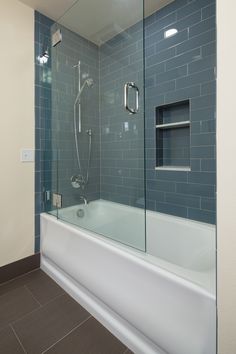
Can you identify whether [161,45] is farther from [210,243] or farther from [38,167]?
[210,243]

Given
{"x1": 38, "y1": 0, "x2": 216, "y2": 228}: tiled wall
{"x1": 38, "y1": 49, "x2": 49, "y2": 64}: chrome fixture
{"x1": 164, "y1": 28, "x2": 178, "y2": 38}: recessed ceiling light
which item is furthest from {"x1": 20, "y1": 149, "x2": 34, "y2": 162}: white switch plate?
{"x1": 164, "y1": 28, "x2": 178, "y2": 38}: recessed ceiling light

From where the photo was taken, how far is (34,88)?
1.85m

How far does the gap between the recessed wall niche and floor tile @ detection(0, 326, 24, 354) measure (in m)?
1.63

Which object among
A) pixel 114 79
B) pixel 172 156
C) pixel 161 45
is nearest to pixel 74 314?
pixel 172 156

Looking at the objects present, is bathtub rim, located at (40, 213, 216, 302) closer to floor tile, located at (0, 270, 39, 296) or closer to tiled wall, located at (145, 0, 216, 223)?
floor tile, located at (0, 270, 39, 296)

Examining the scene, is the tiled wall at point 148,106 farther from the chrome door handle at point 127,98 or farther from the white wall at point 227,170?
the white wall at point 227,170

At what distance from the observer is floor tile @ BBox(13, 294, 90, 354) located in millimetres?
1113

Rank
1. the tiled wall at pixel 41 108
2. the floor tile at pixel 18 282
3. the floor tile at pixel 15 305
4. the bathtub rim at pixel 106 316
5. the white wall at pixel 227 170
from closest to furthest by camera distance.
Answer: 1. the white wall at pixel 227 170
2. the bathtub rim at pixel 106 316
3. the floor tile at pixel 15 305
4. the floor tile at pixel 18 282
5. the tiled wall at pixel 41 108

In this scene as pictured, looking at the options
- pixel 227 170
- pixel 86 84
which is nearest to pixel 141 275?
pixel 227 170

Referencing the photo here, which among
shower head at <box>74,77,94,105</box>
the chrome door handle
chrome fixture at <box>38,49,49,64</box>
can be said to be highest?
chrome fixture at <box>38,49,49,64</box>

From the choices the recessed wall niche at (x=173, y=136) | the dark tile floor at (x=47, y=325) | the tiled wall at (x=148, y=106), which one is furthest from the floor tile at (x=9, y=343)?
the recessed wall niche at (x=173, y=136)

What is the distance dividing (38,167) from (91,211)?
668 mm

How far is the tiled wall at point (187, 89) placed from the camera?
1592mm

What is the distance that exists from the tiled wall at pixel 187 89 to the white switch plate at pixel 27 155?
1.11 metres
